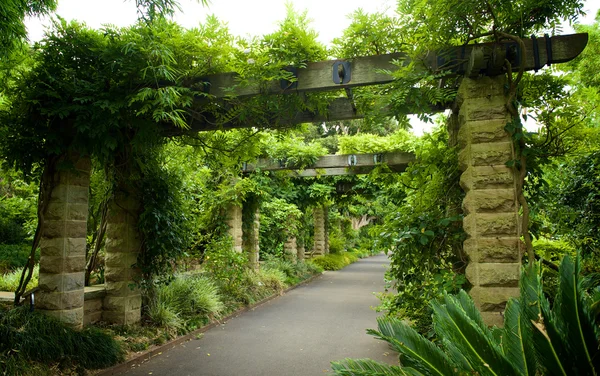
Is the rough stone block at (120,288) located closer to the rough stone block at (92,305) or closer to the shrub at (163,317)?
the rough stone block at (92,305)

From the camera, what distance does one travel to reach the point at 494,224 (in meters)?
3.31

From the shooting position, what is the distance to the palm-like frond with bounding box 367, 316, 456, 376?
167cm

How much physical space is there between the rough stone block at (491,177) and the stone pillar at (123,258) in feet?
14.3

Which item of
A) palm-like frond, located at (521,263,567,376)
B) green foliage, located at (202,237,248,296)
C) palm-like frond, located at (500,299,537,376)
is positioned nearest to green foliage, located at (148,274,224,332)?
green foliage, located at (202,237,248,296)

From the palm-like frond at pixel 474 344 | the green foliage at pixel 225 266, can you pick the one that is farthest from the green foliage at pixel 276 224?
the palm-like frond at pixel 474 344

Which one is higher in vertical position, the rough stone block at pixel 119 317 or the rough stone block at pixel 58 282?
the rough stone block at pixel 58 282

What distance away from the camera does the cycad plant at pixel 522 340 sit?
1343 millimetres

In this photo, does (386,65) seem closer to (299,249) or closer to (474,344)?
(474,344)

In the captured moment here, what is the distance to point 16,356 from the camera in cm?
367

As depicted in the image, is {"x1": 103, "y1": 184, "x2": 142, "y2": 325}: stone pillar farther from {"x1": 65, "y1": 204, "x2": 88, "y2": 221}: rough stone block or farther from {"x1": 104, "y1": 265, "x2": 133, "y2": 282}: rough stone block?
{"x1": 65, "y1": 204, "x2": 88, "y2": 221}: rough stone block

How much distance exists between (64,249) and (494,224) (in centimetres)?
443

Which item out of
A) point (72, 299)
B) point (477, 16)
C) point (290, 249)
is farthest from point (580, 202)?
point (290, 249)

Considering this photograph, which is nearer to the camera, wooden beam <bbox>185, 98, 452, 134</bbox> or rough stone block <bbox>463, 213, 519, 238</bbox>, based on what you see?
rough stone block <bbox>463, 213, 519, 238</bbox>

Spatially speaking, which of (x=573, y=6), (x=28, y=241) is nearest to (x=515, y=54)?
(x=573, y=6)
